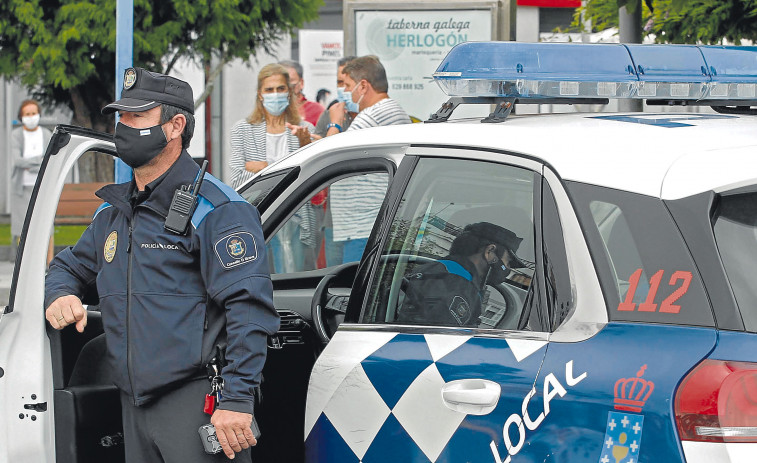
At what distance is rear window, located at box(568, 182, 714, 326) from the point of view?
233cm

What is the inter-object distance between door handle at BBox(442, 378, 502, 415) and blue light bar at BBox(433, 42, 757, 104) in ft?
2.55

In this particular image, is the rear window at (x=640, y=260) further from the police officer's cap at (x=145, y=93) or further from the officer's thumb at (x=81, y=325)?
the officer's thumb at (x=81, y=325)

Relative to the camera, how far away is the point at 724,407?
2.20 meters

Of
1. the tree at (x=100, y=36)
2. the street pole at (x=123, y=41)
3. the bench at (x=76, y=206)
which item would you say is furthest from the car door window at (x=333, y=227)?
the tree at (x=100, y=36)

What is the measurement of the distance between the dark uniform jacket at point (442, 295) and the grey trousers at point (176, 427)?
1.81 ft

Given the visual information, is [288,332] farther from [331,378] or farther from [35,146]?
[35,146]

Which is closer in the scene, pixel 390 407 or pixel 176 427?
pixel 390 407

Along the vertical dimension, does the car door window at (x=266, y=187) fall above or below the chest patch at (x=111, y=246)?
above

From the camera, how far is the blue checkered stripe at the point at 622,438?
228 centimetres

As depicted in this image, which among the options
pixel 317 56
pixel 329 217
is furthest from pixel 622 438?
pixel 317 56

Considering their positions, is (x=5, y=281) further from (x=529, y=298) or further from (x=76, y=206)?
(x=529, y=298)

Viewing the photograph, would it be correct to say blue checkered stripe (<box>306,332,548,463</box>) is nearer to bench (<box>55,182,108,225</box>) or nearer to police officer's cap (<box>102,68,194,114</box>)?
police officer's cap (<box>102,68,194,114</box>)

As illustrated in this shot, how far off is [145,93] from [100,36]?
35.6 ft

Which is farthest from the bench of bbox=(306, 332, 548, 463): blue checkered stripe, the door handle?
the door handle
